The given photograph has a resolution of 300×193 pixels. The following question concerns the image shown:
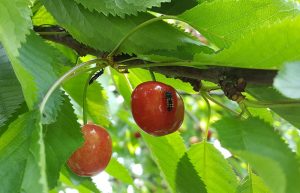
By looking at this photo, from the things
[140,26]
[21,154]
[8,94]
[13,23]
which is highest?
[140,26]

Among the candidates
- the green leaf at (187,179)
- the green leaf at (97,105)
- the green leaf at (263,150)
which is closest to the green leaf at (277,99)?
the green leaf at (263,150)

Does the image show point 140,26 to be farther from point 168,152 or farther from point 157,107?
point 168,152

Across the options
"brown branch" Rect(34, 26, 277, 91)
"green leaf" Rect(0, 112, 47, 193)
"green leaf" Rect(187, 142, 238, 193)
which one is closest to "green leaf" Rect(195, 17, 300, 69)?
"brown branch" Rect(34, 26, 277, 91)

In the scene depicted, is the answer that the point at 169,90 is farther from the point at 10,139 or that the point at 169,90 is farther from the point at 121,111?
the point at 121,111

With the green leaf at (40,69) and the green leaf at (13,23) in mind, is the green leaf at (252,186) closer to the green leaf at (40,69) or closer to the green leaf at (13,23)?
the green leaf at (40,69)

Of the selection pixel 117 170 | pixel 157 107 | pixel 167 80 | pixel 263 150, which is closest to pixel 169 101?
pixel 157 107

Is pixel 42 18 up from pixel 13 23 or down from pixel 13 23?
up
